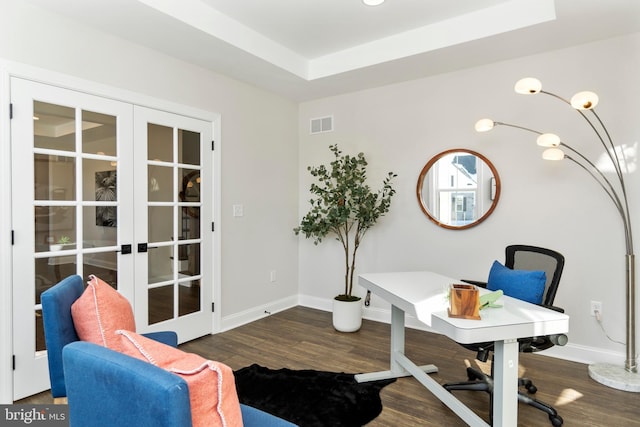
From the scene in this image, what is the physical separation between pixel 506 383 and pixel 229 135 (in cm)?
322

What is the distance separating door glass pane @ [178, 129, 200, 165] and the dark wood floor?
1.71 metres

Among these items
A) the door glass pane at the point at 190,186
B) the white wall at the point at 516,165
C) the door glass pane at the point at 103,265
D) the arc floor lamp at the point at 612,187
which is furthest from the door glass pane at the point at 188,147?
the arc floor lamp at the point at 612,187

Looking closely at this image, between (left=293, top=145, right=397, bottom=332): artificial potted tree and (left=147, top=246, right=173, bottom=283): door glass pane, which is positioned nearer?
(left=147, top=246, right=173, bottom=283): door glass pane

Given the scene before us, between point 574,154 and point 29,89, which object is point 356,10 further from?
point 29,89

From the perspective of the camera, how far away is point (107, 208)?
2898 mm

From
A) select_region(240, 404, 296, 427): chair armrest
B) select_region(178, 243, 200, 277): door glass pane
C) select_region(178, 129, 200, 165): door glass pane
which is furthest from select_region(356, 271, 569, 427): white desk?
select_region(178, 129, 200, 165): door glass pane

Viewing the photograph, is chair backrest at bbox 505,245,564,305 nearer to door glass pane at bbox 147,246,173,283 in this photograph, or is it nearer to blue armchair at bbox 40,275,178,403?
blue armchair at bbox 40,275,178,403

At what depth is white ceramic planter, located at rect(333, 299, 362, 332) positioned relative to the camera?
3.77 m

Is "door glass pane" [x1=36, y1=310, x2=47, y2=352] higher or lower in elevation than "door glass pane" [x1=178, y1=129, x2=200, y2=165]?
lower

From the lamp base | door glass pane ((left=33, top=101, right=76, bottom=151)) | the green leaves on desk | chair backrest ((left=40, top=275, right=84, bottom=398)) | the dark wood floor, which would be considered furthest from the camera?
the lamp base

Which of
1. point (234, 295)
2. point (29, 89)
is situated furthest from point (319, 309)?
point (29, 89)

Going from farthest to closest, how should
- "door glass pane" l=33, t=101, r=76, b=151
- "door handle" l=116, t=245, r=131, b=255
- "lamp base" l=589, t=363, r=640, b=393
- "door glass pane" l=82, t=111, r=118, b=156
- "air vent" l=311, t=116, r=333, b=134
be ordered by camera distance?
"air vent" l=311, t=116, r=333, b=134
"door handle" l=116, t=245, r=131, b=255
"door glass pane" l=82, t=111, r=118, b=156
"lamp base" l=589, t=363, r=640, b=393
"door glass pane" l=33, t=101, r=76, b=151

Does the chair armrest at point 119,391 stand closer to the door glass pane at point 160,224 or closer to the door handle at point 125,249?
the door handle at point 125,249

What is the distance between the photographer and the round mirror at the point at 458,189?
11.6 ft
